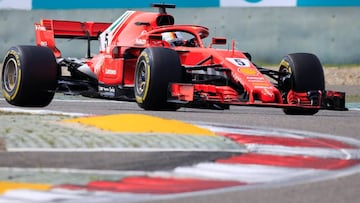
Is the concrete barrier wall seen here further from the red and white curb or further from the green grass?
the red and white curb

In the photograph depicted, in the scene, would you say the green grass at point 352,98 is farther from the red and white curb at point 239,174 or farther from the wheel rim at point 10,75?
the red and white curb at point 239,174

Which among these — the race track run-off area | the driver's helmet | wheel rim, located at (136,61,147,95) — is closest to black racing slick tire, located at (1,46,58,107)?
wheel rim, located at (136,61,147,95)

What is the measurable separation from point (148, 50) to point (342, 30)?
22.0 feet

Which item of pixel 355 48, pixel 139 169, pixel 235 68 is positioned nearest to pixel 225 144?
pixel 139 169

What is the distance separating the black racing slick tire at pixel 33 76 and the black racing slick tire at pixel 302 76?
3058mm

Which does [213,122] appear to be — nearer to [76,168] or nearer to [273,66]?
[76,168]

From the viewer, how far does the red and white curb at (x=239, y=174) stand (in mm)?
6789

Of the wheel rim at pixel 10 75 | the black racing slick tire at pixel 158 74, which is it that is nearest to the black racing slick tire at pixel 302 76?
the black racing slick tire at pixel 158 74

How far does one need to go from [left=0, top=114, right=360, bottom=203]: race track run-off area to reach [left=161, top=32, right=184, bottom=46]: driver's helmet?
14.0ft

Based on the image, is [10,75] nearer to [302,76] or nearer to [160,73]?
[160,73]

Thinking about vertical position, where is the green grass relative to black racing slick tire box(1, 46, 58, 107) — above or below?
below

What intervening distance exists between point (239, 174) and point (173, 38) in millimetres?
7720

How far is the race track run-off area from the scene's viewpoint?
22.6 feet

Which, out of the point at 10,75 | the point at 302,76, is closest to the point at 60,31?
the point at 10,75
